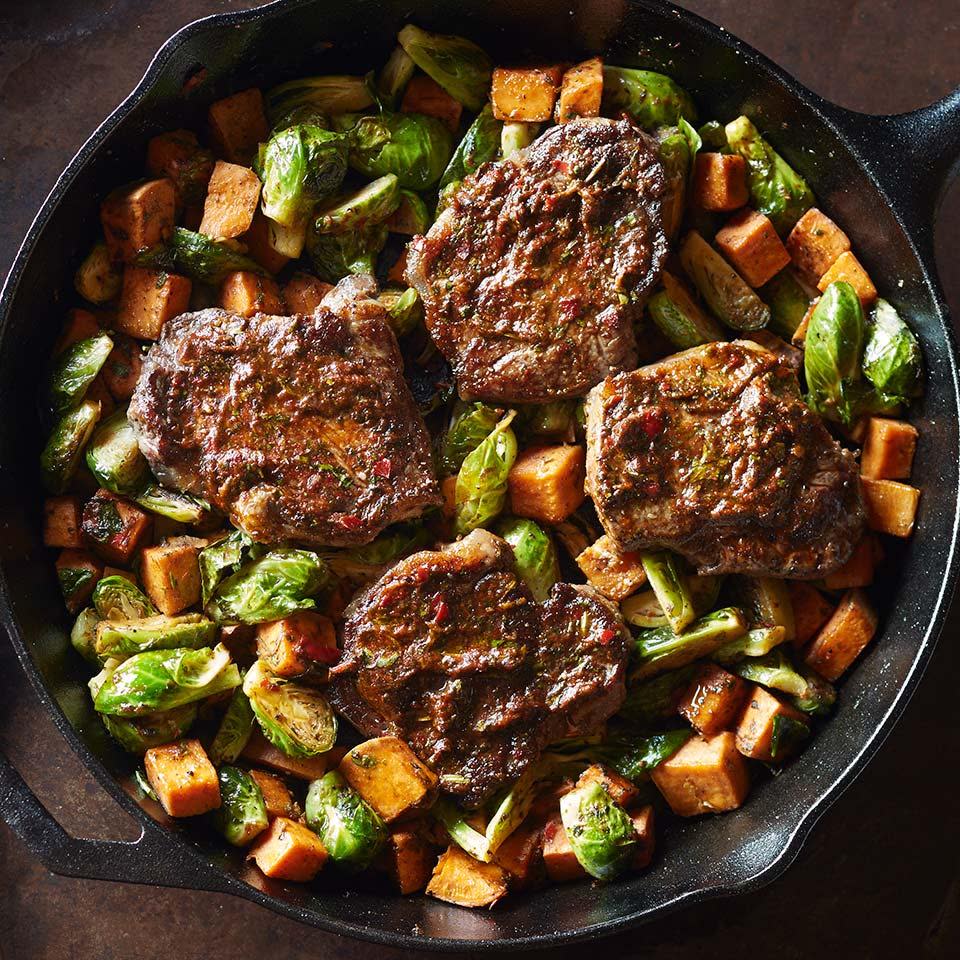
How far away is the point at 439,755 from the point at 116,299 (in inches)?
97.5

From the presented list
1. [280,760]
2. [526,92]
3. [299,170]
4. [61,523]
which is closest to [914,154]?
[526,92]

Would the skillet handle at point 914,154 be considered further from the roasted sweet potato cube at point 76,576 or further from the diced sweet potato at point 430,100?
the roasted sweet potato cube at point 76,576

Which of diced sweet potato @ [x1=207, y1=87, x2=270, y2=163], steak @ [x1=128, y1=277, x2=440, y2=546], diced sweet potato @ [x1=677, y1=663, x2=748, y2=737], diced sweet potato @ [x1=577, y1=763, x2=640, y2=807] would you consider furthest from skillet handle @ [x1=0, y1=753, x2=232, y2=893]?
diced sweet potato @ [x1=207, y1=87, x2=270, y2=163]

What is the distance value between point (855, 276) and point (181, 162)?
2.98 m

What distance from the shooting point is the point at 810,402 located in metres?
4.66

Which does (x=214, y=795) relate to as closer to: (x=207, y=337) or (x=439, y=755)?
A: (x=439, y=755)

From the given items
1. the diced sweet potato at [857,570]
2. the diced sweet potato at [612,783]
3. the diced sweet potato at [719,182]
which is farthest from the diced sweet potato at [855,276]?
the diced sweet potato at [612,783]

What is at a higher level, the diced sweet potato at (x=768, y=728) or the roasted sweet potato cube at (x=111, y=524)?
the roasted sweet potato cube at (x=111, y=524)

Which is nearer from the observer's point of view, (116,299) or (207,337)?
(207,337)

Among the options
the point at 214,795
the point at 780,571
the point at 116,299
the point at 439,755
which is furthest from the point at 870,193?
the point at 214,795

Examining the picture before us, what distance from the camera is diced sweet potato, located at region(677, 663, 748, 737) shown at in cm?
458

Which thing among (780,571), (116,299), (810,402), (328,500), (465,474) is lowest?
(780,571)

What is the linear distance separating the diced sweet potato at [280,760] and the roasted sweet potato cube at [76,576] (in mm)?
A: 954

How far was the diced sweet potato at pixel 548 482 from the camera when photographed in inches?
180
